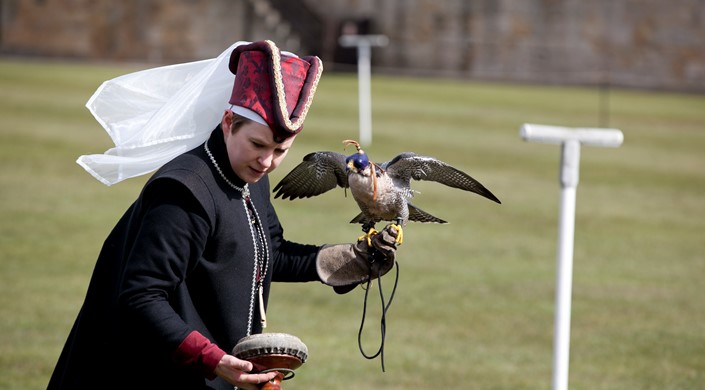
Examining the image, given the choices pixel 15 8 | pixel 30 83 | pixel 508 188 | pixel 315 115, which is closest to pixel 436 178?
pixel 508 188

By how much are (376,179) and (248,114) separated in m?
0.45

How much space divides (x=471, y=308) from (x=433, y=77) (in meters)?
23.9

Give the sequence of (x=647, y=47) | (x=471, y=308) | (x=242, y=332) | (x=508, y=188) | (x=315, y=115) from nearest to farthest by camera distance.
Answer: (x=242, y=332) → (x=471, y=308) → (x=508, y=188) → (x=315, y=115) → (x=647, y=47)

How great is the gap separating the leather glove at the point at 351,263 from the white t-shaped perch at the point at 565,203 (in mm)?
739

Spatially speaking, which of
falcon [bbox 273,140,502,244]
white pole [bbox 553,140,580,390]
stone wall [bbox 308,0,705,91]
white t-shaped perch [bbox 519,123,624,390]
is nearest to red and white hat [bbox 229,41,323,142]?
falcon [bbox 273,140,502,244]

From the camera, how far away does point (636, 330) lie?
766 cm

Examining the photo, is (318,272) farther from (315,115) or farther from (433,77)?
(433,77)

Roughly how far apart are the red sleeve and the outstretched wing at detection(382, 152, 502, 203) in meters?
0.83

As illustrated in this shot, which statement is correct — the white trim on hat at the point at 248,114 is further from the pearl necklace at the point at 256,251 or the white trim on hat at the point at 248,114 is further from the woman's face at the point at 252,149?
the pearl necklace at the point at 256,251

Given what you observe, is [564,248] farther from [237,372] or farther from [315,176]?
[237,372]

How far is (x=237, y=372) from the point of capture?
10.4ft

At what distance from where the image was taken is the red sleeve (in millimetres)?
3174

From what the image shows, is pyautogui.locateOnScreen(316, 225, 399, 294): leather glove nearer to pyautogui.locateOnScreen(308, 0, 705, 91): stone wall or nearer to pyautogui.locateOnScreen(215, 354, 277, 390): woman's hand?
pyautogui.locateOnScreen(215, 354, 277, 390): woman's hand

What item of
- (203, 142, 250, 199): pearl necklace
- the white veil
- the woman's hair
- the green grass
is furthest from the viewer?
the green grass
